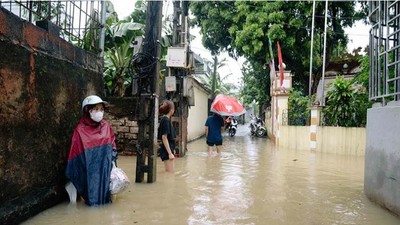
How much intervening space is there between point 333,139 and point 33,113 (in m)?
9.85

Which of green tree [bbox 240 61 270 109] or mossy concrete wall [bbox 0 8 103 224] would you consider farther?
green tree [bbox 240 61 270 109]

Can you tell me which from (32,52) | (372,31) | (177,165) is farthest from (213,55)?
(32,52)

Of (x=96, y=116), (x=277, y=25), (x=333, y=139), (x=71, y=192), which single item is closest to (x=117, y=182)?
(x=71, y=192)

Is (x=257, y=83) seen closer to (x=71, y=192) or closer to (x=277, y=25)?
(x=277, y=25)

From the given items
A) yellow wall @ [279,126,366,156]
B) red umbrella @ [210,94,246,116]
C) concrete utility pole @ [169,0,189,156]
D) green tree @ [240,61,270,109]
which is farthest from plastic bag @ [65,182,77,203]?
green tree @ [240,61,270,109]

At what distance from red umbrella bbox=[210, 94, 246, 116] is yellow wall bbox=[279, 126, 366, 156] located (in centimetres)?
322

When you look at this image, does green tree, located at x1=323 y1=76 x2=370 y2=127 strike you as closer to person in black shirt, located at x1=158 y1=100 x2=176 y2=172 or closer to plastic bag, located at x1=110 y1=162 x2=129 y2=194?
person in black shirt, located at x1=158 y1=100 x2=176 y2=172

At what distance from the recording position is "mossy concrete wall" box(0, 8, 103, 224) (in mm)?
3625

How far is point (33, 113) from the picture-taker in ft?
13.5

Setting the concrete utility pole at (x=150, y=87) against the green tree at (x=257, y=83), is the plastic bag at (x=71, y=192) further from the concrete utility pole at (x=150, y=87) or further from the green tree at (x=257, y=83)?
the green tree at (x=257, y=83)

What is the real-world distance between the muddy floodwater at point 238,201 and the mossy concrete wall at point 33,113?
0.33 meters

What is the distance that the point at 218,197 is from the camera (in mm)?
5246

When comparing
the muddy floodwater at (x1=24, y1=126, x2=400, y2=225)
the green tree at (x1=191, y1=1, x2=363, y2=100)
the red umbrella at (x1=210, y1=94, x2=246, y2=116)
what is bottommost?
the muddy floodwater at (x1=24, y1=126, x2=400, y2=225)

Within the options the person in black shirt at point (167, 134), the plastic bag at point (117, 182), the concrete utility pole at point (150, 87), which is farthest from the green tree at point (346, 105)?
the plastic bag at point (117, 182)
